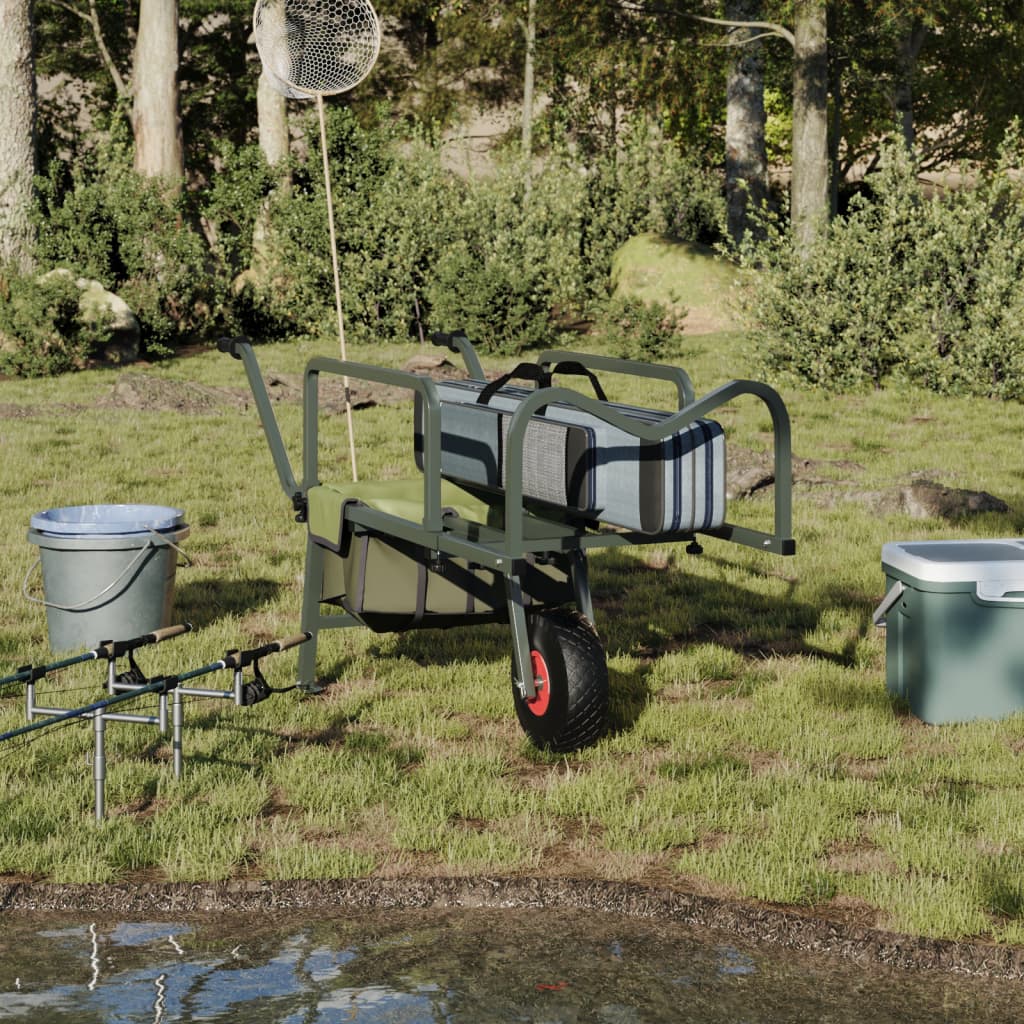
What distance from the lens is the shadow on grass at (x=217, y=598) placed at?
8336 mm

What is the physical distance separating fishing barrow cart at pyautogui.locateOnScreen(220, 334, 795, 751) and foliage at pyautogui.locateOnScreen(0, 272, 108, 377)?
14.0 metres

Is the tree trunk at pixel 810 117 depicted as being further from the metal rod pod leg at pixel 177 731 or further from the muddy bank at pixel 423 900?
the muddy bank at pixel 423 900

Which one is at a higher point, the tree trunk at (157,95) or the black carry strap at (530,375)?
the tree trunk at (157,95)

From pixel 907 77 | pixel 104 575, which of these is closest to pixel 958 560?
pixel 104 575

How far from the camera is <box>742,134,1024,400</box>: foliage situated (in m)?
16.5

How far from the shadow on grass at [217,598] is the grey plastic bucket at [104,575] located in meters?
0.64

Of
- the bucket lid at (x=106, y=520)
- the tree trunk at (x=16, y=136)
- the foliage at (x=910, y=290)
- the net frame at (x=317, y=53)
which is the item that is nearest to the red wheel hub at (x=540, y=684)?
the bucket lid at (x=106, y=520)

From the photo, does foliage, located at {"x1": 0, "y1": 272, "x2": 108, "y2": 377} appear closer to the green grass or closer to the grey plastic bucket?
the green grass

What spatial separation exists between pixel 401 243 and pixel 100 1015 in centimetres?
1947

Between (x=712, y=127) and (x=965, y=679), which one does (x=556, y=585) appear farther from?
(x=712, y=127)

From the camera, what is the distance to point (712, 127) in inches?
2021

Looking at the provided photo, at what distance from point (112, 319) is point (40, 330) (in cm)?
118

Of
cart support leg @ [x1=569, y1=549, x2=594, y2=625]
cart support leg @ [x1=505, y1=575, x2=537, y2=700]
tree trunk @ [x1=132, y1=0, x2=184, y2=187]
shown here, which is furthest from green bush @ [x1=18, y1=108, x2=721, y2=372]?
cart support leg @ [x1=505, y1=575, x2=537, y2=700]

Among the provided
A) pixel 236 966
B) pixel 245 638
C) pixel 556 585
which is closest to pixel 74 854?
pixel 236 966
